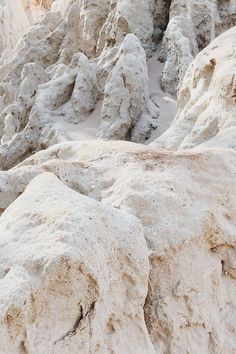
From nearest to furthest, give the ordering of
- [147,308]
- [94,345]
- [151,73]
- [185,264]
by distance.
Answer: [94,345] < [147,308] < [185,264] < [151,73]

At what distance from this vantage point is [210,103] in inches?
245

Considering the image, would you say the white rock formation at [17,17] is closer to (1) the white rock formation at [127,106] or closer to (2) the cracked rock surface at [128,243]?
(1) the white rock formation at [127,106]

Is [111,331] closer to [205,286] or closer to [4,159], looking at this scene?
[205,286]

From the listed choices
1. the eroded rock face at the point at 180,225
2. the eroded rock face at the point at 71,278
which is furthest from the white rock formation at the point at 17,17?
the eroded rock face at the point at 71,278

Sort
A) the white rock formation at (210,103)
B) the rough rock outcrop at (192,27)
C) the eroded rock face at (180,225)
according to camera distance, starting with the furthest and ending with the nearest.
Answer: the rough rock outcrop at (192,27) → the white rock formation at (210,103) → the eroded rock face at (180,225)

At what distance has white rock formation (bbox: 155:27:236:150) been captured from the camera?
5.70 metres

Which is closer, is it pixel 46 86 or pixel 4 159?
pixel 4 159

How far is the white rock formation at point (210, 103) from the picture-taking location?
5699 millimetres

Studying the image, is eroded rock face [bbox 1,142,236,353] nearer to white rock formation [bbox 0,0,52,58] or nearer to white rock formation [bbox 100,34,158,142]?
white rock formation [bbox 100,34,158,142]

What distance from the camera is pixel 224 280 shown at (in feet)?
10.8

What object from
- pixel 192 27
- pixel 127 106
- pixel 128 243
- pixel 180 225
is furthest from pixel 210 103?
pixel 192 27

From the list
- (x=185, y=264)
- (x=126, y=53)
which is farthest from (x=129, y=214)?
(x=126, y=53)

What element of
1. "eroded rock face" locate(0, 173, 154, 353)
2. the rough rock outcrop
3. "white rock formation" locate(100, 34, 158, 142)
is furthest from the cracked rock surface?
the rough rock outcrop

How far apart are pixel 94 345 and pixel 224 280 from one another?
4.02 feet
